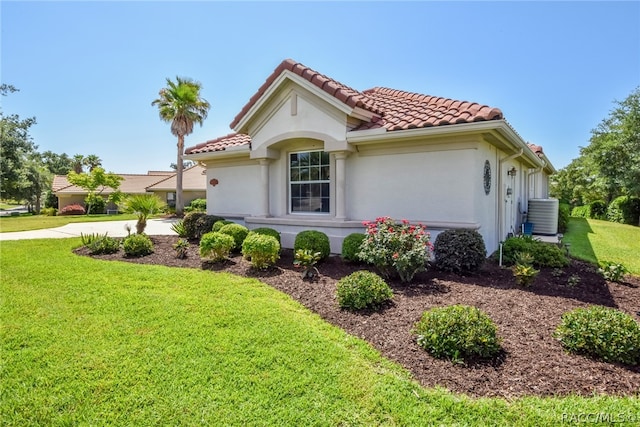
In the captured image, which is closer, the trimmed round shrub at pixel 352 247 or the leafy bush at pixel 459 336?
the leafy bush at pixel 459 336

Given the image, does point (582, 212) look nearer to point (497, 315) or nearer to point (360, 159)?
point (360, 159)

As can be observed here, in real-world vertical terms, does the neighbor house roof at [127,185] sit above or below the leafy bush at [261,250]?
above

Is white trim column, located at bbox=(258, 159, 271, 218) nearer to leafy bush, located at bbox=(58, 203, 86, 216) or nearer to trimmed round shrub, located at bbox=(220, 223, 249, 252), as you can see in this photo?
trimmed round shrub, located at bbox=(220, 223, 249, 252)

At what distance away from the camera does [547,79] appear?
45.8 ft

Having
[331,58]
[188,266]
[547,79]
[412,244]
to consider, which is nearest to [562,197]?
[547,79]

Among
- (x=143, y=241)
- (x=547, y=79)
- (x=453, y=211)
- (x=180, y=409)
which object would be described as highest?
(x=547, y=79)

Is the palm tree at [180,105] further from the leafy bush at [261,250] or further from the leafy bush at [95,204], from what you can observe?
the leafy bush at [261,250]

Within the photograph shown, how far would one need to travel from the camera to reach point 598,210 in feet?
98.8

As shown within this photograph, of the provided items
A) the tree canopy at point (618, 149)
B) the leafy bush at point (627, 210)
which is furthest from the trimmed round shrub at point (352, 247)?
the leafy bush at point (627, 210)

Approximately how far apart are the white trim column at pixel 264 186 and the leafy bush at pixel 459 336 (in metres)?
7.48

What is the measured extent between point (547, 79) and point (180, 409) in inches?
679

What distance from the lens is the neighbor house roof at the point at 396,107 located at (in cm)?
768

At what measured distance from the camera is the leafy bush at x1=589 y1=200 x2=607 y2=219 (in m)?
→ 29.7

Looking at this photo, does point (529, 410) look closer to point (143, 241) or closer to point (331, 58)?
point (143, 241)
